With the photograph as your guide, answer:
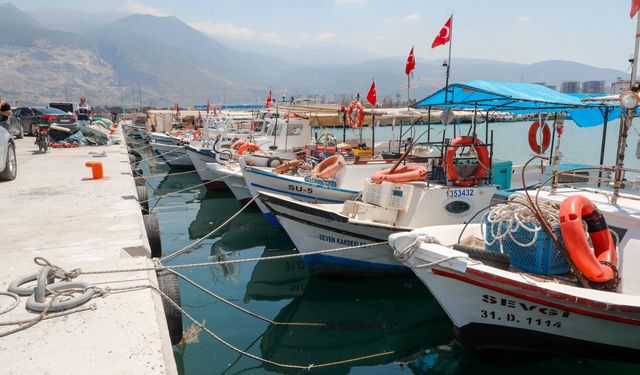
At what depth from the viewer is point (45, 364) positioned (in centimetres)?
367

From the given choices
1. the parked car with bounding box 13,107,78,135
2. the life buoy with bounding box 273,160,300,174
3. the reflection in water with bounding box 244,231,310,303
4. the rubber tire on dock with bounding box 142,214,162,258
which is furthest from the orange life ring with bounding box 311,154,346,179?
the parked car with bounding box 13,107,78,135

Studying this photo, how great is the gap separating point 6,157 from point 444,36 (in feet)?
38.4

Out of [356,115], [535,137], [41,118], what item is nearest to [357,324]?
[535,137]

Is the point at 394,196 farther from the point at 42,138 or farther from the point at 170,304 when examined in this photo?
the point at 42,138

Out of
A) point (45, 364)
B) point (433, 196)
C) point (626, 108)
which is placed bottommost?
point (45, 364)

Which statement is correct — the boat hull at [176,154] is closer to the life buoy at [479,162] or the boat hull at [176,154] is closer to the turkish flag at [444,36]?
the turkish flag at [444,36]

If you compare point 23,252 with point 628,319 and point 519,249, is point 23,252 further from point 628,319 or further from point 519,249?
point 628,319

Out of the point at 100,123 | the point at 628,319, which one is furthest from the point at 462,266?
the point at 100,123

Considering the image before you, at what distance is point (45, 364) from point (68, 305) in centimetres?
93

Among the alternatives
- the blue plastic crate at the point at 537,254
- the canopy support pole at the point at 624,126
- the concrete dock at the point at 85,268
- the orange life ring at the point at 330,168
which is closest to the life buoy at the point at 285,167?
the orange life ring at the point at 330,168

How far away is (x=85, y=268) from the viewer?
18.5ft

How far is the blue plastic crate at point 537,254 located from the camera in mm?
6321

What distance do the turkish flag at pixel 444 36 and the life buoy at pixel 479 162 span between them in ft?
12.4

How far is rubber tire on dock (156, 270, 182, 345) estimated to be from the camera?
19.0 ft
